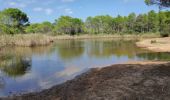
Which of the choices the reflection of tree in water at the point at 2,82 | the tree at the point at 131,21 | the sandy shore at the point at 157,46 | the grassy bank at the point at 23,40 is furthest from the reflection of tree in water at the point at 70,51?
the tree at the point at 131,21

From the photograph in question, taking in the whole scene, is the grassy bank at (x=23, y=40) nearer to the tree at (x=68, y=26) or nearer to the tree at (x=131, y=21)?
the tree at (x=68, y=26)

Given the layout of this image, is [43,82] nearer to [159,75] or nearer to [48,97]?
[48,97]

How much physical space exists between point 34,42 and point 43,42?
100.0 inches

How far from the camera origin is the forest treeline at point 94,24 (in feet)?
216

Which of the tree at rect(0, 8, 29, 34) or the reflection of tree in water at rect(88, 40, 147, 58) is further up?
the tree at rect(0, 8, 29, 34)

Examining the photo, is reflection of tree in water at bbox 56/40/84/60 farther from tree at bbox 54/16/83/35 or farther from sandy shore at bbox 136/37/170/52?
tree at bbox 54/16/83/35

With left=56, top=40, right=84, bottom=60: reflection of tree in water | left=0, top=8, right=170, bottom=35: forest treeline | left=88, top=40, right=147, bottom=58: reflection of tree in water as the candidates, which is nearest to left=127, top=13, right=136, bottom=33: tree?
left=0, top=8, right=170, bottom=35: forest treeline

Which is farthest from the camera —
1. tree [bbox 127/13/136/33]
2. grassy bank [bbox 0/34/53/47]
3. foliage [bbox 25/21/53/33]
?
foliage [bbox 25/21/53/33]

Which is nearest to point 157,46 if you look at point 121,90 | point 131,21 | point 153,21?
point 121,90

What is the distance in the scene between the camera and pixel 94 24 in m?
93.6

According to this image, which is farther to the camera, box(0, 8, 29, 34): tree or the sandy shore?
box(0, 8, 29, 34): tree

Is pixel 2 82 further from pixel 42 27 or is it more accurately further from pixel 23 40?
pixel 42 27

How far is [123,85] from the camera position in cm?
957

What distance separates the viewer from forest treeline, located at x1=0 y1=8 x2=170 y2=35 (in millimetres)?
65938
